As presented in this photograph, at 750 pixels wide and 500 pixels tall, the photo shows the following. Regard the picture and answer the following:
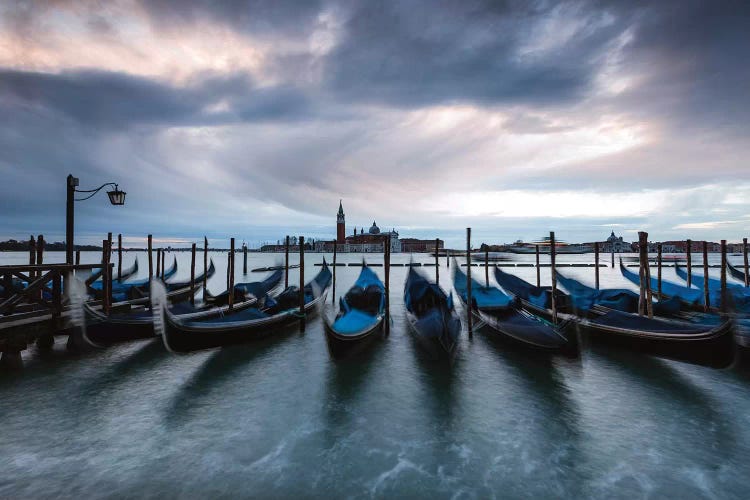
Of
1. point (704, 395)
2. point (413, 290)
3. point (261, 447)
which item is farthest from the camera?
point (413, 290)

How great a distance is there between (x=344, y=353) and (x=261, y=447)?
8.58 ft

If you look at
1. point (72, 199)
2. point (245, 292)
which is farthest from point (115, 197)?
point (245, 292)

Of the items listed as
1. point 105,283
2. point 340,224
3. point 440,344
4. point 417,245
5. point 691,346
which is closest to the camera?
point 691,346

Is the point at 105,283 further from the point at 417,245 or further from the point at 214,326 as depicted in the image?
the point at 417,245

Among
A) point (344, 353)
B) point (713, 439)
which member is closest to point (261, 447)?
point (344, 353)

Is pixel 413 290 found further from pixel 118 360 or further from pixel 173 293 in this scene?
pixel 173 293

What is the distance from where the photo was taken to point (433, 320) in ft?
20.6

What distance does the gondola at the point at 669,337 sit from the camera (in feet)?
15.0

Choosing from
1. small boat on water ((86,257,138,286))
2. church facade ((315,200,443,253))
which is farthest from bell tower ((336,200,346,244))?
small boat on water ((86,257,138,286))

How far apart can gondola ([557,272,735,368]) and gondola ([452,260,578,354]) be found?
26.7 inches

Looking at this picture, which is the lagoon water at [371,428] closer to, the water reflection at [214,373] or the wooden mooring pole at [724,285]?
the water reflection at [214,373]

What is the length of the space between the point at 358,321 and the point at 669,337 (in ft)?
17.5

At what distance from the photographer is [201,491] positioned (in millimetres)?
3145

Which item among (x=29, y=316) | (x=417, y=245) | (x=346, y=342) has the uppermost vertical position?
(x=417, y=245)
